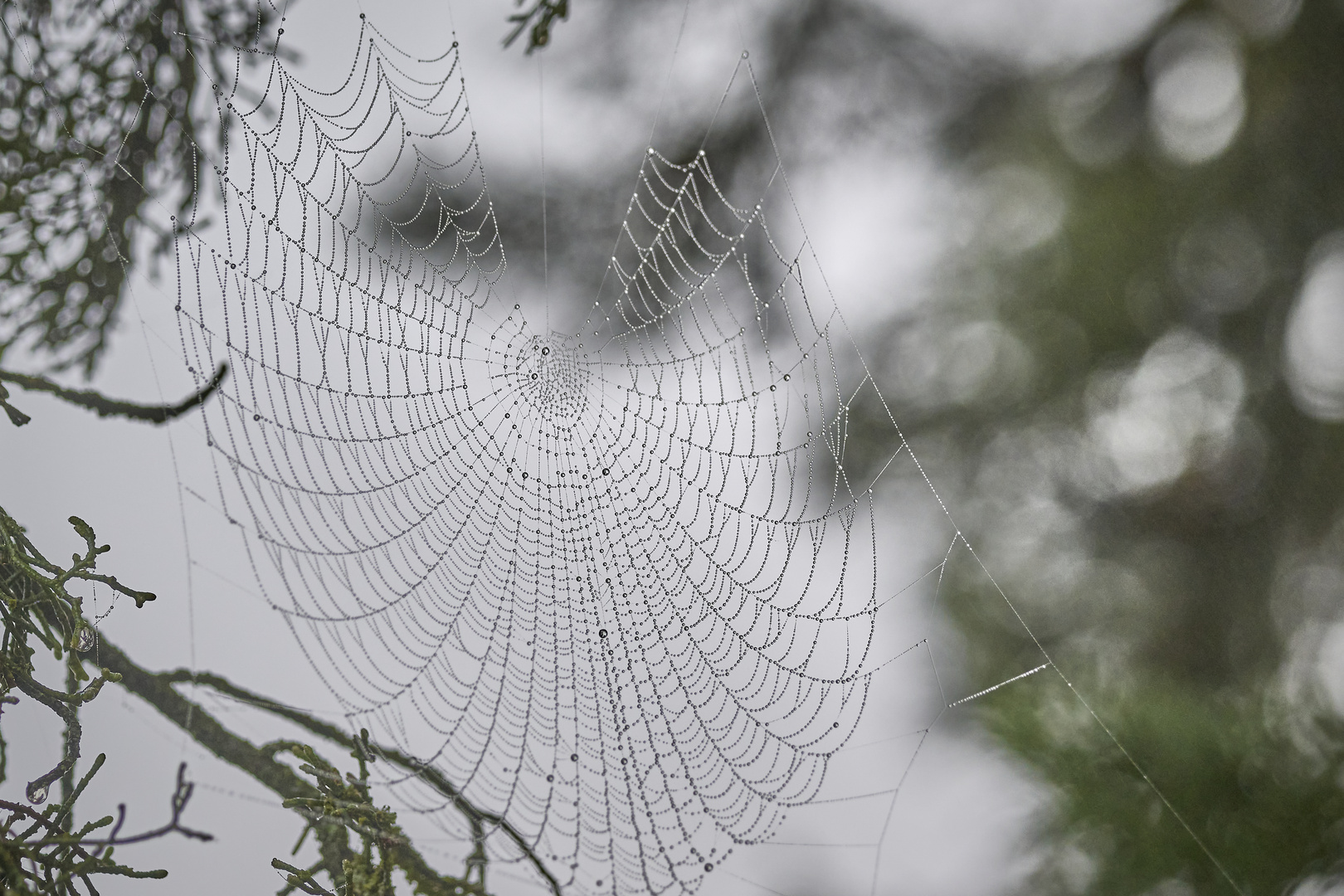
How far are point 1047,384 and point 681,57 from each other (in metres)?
0.97

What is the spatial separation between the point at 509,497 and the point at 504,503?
0.02 metres

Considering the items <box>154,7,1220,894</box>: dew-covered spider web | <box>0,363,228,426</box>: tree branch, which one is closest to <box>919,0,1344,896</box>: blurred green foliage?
<box>154,7,1220,894</box>: dew-covered spider web

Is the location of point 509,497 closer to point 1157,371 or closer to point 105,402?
point 105,402

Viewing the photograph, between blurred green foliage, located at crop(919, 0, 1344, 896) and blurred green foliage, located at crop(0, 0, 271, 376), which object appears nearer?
blurred green foliage, located at crop(0, 0, 271, 376)

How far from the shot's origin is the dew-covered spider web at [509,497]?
77 centimetres

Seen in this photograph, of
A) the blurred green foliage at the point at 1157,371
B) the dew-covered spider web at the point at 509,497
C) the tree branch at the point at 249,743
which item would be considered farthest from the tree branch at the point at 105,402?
the blurred green foliage at the point at 1157,371

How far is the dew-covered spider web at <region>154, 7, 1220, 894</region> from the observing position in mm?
773

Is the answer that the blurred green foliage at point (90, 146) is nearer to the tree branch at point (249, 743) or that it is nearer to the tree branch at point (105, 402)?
the tree branch at point (105, 402)

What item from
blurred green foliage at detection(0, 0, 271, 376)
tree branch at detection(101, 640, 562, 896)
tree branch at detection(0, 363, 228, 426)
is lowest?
tree branch at detection(101, 640, 562, 896)

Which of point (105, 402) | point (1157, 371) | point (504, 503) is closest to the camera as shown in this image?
point (105, 402)

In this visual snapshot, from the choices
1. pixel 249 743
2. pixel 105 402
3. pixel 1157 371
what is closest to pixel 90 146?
pixel 105 402

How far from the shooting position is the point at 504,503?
121 centimetres

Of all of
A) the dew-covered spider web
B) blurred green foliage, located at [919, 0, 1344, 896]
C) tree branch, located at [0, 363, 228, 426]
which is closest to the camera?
tree branch, located at [0, 363, 228, 426]

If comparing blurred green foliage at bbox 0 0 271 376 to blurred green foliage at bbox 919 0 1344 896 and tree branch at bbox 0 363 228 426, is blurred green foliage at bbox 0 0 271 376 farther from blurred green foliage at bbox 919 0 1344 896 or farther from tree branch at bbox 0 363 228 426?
blurred green foliage at bbox 919 0 1344 896
